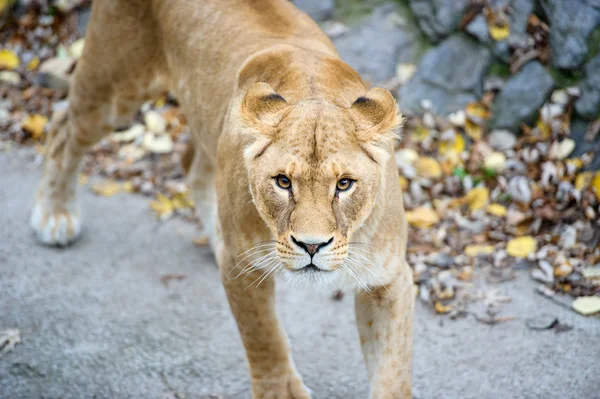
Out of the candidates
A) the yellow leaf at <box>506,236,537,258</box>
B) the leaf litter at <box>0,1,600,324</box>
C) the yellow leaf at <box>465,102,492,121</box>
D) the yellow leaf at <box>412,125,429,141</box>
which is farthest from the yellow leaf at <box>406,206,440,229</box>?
the yellow leaf at <box>465,102,492,121</box>

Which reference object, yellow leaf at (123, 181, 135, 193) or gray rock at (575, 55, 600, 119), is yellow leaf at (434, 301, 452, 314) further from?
yellow leaf at (123, 181, 135, 193)

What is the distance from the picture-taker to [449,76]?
215 inches

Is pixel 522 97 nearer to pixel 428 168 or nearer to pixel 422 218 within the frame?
pixel 428 168

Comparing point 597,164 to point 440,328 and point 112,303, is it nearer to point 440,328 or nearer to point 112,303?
point 440,328

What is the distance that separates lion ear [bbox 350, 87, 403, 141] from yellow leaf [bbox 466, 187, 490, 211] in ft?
7.68

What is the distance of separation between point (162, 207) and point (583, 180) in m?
2.94

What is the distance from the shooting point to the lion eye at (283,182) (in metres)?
2.46

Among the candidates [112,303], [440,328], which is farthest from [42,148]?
[440,328]

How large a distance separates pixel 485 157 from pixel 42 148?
12.1 feet

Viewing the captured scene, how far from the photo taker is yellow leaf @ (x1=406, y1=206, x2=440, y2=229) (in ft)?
15.3

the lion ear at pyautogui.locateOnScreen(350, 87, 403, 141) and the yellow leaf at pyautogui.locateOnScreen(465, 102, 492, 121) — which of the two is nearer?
the lion ear at pyautogui.locateOnScreen(350, 87, 403, 141)

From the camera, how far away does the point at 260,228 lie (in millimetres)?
2795

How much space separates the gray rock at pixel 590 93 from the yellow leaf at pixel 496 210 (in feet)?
2.87

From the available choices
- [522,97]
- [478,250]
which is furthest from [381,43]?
[478,250]
